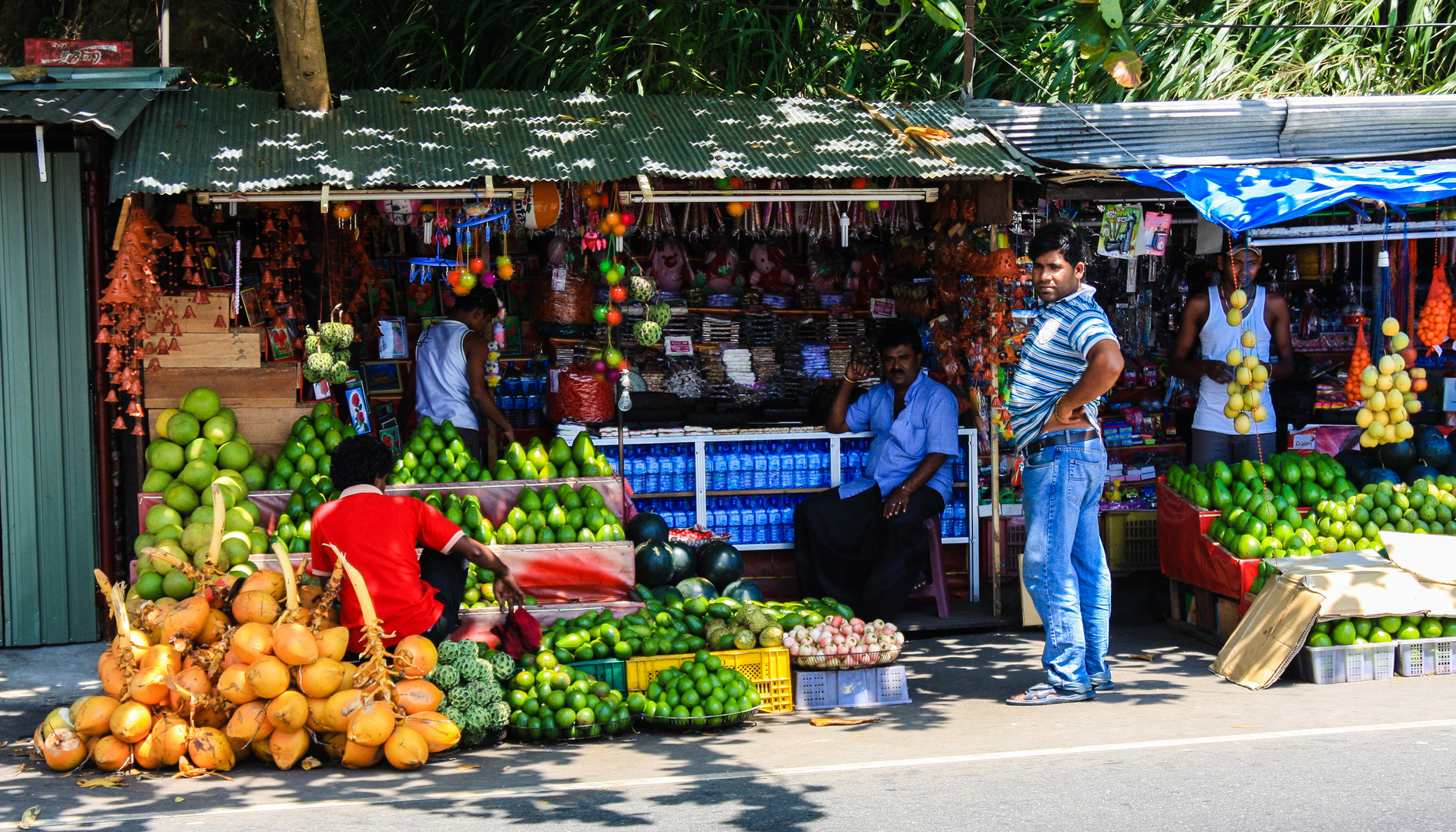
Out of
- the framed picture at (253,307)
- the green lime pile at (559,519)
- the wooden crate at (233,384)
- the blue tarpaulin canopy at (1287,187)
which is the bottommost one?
the green lime pile at (559,519)

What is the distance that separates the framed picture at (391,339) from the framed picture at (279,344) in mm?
1107

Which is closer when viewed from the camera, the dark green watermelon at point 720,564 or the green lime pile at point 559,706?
the green lime pile at point 559,706

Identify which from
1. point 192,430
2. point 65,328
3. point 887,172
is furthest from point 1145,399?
point 65,328

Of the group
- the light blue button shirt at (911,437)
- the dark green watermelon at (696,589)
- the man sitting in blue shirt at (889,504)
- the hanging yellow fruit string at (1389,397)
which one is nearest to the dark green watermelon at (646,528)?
the dark green watermelon at (696,589)

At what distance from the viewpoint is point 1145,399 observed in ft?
28.7

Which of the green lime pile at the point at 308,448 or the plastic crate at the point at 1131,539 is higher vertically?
the green lime pile at the point at 308,448

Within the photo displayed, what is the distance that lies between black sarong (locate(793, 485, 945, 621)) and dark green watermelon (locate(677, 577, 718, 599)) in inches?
38.8

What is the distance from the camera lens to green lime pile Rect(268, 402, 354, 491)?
6453mm

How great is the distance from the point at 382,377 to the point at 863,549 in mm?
3502

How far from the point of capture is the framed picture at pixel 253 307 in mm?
6891

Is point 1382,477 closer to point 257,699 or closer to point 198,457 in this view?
point 257,699

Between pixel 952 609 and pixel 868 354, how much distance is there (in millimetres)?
1816

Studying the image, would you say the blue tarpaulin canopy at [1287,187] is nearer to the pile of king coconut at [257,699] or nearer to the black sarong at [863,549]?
the black sarong at [863,549]

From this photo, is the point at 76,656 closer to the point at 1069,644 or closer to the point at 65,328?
the point at 65,328
